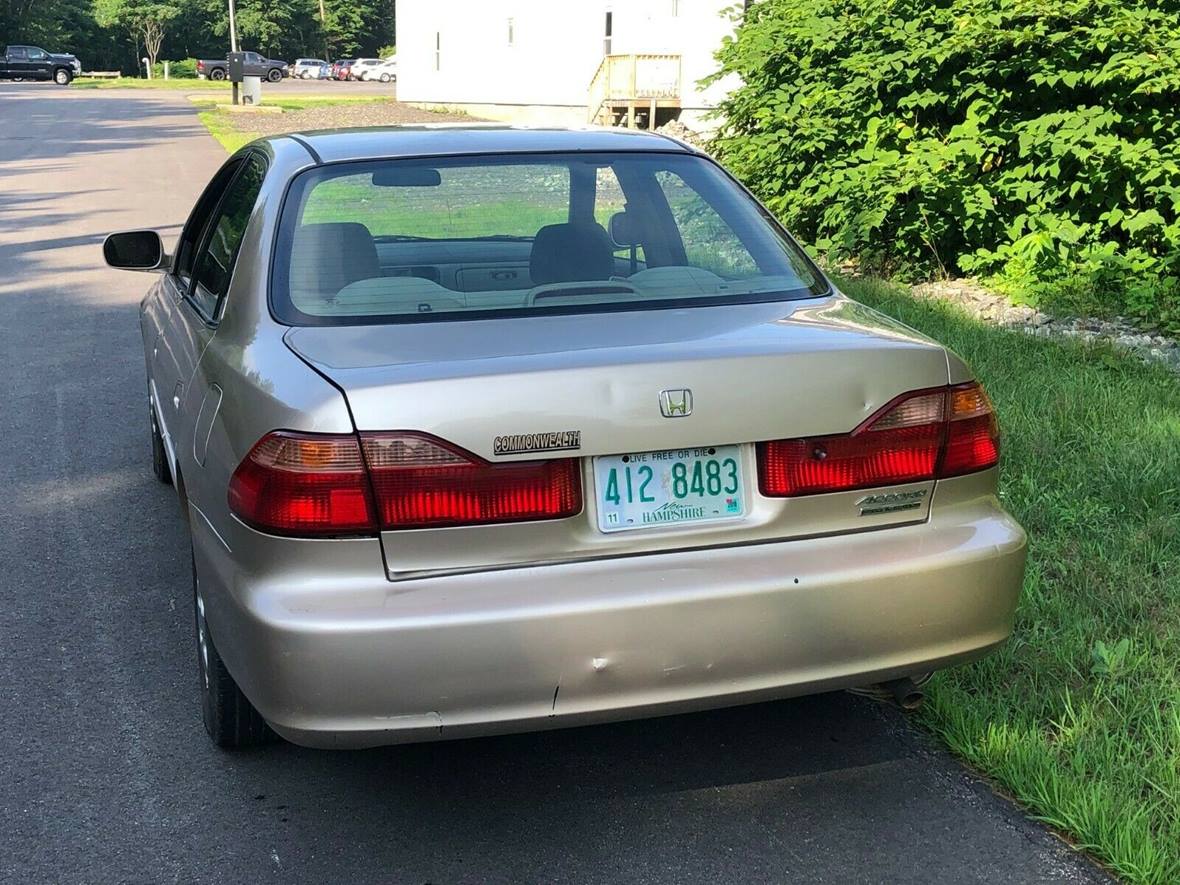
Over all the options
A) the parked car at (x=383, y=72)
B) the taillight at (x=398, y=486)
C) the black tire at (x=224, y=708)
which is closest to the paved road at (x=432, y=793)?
the black tire at (x=224, y=708)

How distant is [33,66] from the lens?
225ft

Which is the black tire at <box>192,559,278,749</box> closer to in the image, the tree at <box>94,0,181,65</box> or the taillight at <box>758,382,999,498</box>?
the taillight at <box>758,382,999,498</box>

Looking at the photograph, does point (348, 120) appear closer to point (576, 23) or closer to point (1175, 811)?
point (576, 23)

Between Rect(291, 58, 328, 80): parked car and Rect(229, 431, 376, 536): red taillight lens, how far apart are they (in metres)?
84.9

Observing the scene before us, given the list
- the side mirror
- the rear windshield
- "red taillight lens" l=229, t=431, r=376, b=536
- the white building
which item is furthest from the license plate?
the white building

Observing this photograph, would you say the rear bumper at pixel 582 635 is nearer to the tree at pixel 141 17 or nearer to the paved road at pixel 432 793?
the paved road at pixel 432 793

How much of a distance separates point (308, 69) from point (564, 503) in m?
86.3

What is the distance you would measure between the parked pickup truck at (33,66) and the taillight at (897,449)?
7256 cm

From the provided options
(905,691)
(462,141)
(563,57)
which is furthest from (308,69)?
(905,691)

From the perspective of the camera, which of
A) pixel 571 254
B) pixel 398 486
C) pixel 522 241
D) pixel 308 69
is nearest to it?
pixel 398 486

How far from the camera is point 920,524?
320 centimetres

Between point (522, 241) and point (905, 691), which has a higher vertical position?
point (522, 241)

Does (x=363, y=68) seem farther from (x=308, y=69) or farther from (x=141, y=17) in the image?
(x=141, y=17)

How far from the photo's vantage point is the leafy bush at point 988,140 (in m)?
8.55
